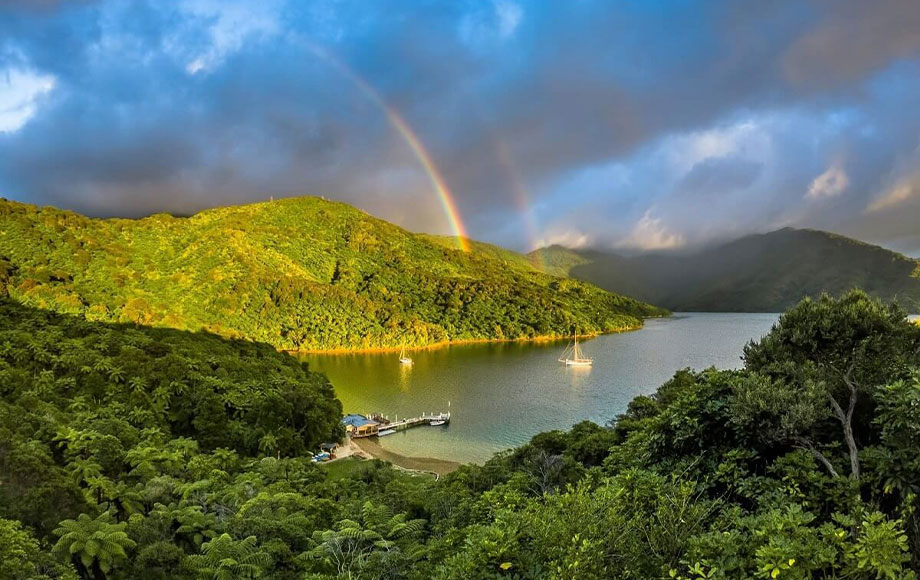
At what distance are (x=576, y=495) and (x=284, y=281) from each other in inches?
4455

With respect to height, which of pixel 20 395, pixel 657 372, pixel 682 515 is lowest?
pixel 657 372

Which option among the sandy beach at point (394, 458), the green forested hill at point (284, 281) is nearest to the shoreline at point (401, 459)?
the sandy beach at point (394, 458)

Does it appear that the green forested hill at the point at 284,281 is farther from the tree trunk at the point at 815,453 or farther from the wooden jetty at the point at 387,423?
the tree trunk at the point at 815,453

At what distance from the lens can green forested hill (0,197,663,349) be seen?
7319cm

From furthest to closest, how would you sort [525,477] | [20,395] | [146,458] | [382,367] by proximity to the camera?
[382,367] → [20,395] → [146,458] → [525,477]

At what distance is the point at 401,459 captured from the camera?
35031 mm

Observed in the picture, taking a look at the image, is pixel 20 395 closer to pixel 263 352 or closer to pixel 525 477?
pixel 263 352

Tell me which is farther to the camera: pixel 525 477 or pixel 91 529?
pixel 525 477

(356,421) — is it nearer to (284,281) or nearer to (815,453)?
(815,453)

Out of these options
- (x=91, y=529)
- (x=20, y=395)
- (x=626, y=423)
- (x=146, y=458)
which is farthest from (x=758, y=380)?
(x=20, y=395)

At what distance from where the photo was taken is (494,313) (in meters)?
132

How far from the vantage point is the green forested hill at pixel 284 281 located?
73188 mm

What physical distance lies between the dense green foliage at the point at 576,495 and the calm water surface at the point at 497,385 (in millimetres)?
16037

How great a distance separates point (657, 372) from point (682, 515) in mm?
69636
